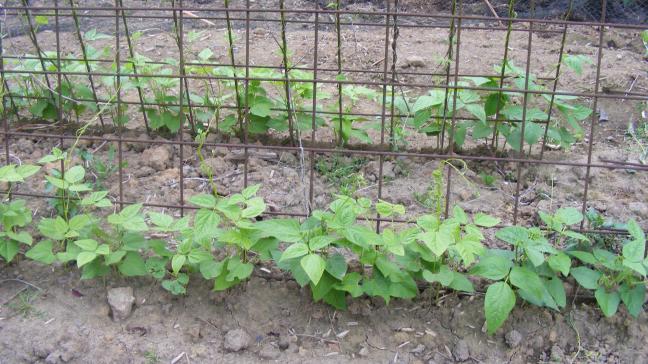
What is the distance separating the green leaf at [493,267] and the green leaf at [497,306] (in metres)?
0.07

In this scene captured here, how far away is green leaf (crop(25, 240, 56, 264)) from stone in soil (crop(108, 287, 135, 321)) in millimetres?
273

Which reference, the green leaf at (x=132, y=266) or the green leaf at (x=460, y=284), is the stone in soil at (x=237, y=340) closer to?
the green leaf at (x=132, y=266)

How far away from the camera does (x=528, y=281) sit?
277 centimetres

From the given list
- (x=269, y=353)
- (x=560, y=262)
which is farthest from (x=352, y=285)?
(x=560, y=262)

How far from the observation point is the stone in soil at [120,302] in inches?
115

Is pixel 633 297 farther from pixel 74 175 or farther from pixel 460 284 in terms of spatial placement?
pixel 74 175

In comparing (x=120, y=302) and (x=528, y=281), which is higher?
(x=528, y=281)

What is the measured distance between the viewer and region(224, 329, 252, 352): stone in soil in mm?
2838

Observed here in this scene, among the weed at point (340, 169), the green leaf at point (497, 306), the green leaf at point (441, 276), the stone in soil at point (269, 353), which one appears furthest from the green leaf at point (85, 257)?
the green leaf at point (497, 306)

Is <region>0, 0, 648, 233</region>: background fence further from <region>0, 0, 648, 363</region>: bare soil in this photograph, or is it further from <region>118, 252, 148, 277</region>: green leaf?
<region>118, 252, 148, 277</region>: green leaf

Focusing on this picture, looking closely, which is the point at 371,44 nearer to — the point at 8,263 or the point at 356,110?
the point at 356,110

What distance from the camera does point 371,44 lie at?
17.9 feet

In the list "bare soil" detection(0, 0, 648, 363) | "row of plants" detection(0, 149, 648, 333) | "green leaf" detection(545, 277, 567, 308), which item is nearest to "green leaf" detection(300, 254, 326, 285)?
"row of plants" detection(0, 149, 648, 333)

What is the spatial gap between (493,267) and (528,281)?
137 millimetres
